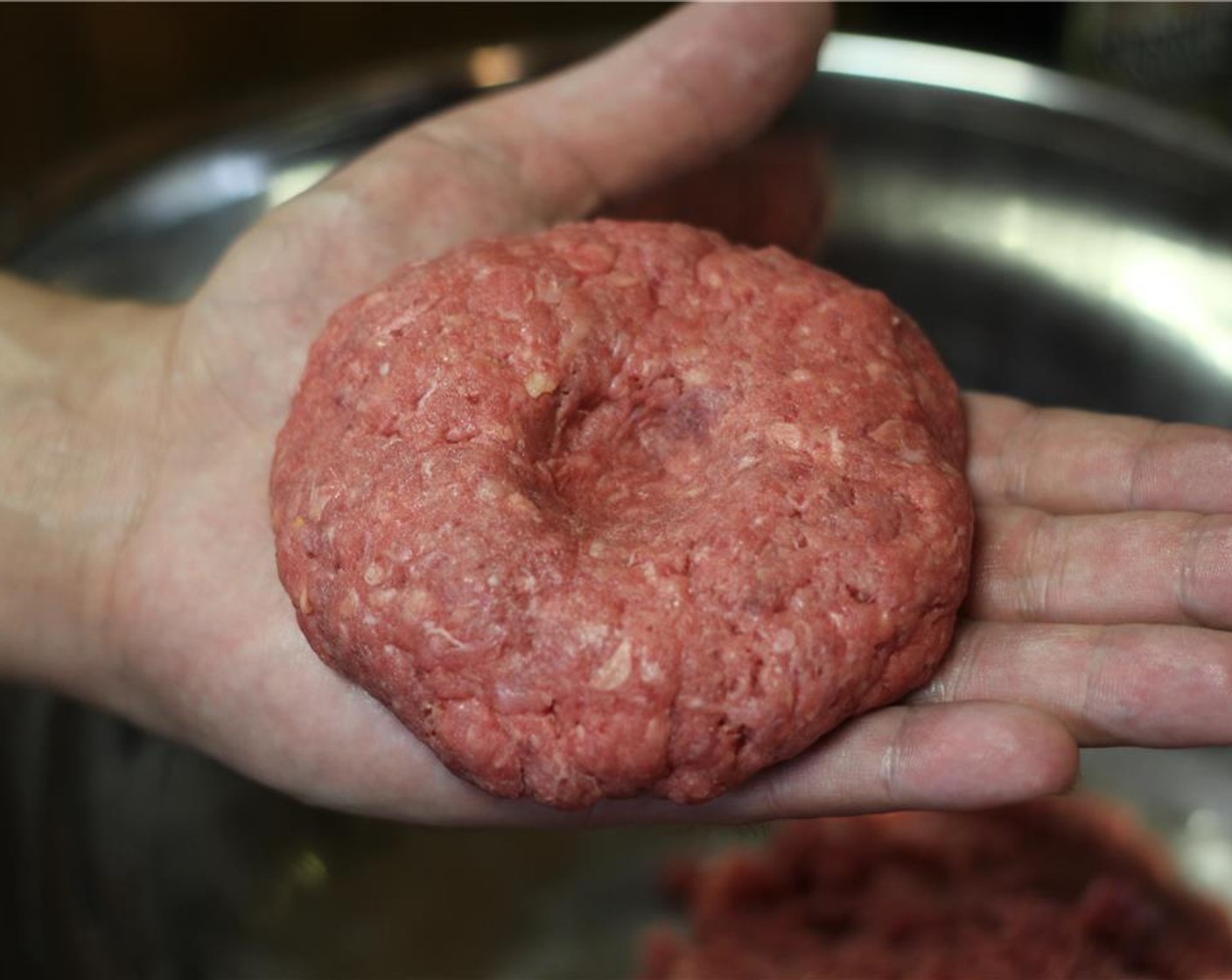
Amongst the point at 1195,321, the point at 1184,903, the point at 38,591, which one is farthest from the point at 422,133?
the point at 1184,903

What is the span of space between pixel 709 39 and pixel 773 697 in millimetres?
1417

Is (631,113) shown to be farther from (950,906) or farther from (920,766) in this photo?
(950,906)

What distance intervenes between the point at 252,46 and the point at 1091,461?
11.2ft

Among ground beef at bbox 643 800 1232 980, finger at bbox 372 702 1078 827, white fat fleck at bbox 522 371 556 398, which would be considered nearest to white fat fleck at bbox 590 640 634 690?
finger at bbox 372 702 1078 827

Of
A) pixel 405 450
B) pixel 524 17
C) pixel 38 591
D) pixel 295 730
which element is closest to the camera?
pixel 405 450

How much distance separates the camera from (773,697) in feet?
4.90

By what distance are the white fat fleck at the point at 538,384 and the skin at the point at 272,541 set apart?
514mm

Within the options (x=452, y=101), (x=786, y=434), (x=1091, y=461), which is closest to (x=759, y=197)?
(x=452, y=101)

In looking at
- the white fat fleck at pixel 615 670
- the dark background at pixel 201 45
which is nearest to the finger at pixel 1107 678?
the white fat fleck at pixel 615 670

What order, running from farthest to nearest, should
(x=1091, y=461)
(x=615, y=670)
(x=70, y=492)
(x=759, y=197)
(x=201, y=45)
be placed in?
(x=201, y=45) < (x=759, y=197) < (x=70, y=492) < (x=1091, y=461) < (x=615, y=670)

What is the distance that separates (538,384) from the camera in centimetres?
165

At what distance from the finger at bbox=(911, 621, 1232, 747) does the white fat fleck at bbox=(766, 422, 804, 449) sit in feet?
1.19

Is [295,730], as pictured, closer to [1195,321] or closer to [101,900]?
[101,900]

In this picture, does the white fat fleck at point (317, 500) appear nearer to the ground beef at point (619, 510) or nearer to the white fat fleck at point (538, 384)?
the ground beef at point (619, 510)
